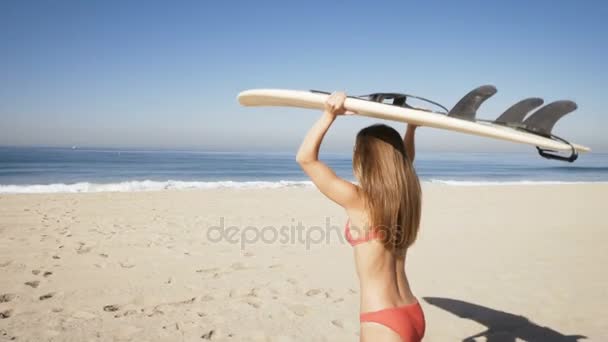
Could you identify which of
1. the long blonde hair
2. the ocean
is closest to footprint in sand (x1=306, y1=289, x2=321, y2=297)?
the long blonde hair

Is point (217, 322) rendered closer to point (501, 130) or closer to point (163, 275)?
point (163, 275)

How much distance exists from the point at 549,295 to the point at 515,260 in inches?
61.4

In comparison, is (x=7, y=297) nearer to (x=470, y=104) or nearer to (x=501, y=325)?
(x=470, y=104)

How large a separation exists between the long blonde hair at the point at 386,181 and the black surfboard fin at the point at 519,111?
2.06ft

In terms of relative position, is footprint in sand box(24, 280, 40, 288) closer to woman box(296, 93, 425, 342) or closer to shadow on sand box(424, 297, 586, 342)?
woman box(296, 93, 425, 342)

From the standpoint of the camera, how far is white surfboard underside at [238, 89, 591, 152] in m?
1.89

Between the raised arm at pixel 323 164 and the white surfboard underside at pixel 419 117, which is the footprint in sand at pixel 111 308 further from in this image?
the raised arm at pixel 323 164

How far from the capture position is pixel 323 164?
182cm

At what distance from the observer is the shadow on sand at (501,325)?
3.89 metres

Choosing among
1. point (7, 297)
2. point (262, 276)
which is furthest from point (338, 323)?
point (7, 297)

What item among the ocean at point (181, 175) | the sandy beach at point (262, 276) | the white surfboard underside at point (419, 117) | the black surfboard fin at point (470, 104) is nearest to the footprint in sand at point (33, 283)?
the sandy beach at point (262, 276)

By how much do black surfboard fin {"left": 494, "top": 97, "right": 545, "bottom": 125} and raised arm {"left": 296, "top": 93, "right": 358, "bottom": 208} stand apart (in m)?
0.91

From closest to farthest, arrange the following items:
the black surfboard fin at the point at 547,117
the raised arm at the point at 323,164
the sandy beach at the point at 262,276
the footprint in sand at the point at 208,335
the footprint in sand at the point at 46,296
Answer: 1. the raised arm at the point at 323,164
2. the black surfboard fin at the point at 547,117
3. the footprint in sand at the point at 208,335
4. the sandy beach at the point at 262,276
5. the footprint in sand at the point at 46,296

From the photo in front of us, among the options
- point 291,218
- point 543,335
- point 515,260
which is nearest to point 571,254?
point 515,260
